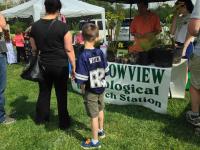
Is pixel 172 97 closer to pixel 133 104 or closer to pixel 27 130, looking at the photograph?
pixel 133 104

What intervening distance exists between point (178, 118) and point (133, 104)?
3.23 feet

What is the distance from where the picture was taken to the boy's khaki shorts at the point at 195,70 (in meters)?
4.42

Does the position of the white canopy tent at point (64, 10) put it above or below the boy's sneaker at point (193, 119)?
above

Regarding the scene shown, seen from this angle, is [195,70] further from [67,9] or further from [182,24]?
[67,9]

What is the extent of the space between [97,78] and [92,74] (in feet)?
0.27

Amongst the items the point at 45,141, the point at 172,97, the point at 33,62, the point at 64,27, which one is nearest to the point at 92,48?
the point at 64,27

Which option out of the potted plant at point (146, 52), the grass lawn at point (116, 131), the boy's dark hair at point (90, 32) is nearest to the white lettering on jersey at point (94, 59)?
the boy's dark hair at point (90, 32)

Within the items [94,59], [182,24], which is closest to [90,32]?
[94,59]

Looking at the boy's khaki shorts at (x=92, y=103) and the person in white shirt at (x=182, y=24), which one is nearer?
the boy's khaki shorts at (x=92, y=103)

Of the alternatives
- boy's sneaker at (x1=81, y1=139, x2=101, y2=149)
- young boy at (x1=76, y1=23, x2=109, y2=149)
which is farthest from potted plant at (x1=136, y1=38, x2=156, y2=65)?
boy's sneaker at (x1=81, y1=139, x2=101, y2=149)

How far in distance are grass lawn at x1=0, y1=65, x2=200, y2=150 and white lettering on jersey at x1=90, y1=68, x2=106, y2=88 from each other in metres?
0.82

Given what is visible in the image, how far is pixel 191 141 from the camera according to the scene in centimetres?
444

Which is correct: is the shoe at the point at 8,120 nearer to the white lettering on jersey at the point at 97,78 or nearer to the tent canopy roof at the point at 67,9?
the white lettering on jersey at the point at 97,78

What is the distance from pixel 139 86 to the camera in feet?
19.1
